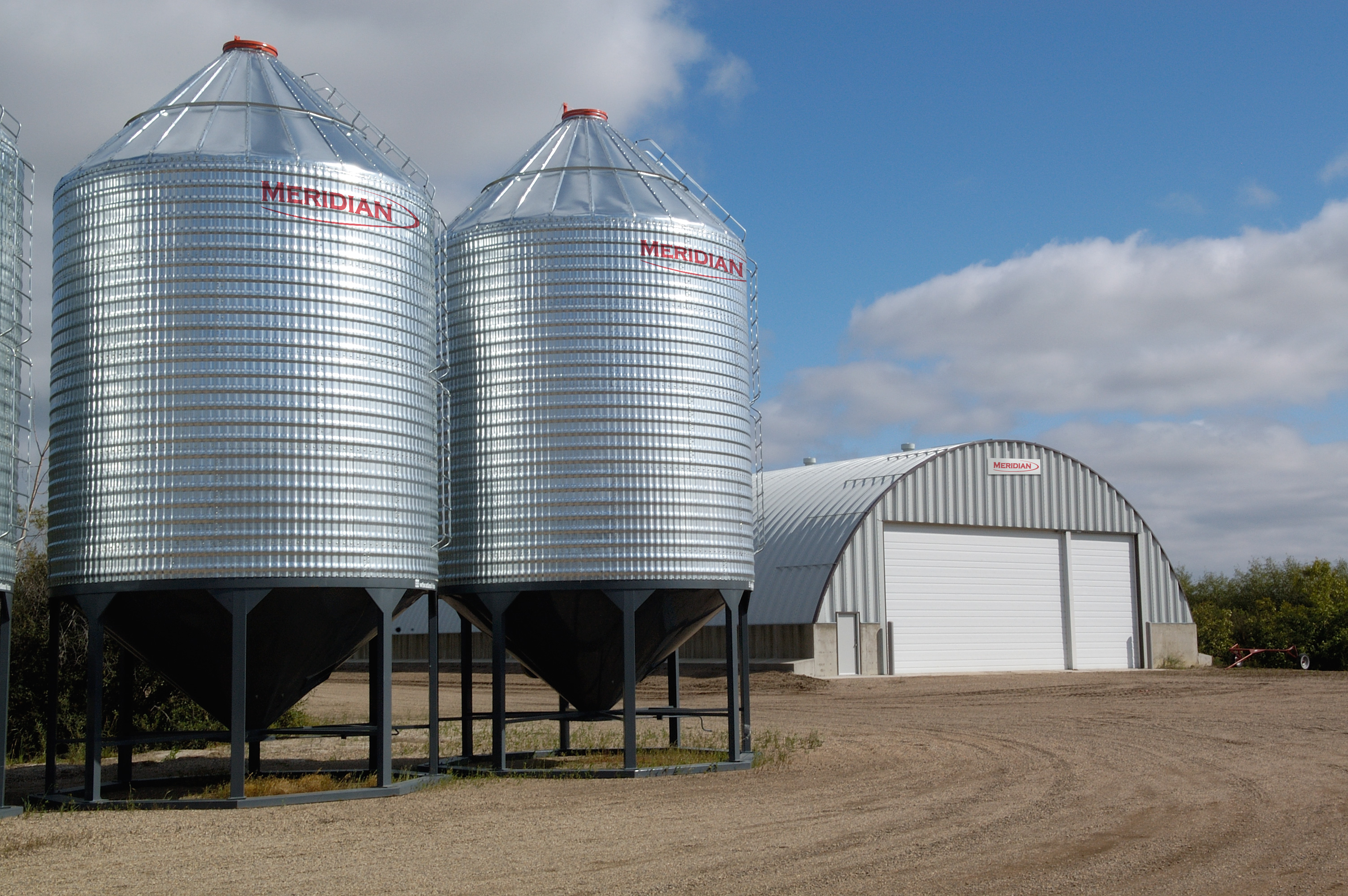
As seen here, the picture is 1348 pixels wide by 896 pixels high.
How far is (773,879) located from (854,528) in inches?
1165

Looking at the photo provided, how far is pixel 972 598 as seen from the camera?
4172 cm

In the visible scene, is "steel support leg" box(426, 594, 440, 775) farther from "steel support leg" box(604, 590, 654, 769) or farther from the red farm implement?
the red farm implement

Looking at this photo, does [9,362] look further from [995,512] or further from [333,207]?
[995,512]

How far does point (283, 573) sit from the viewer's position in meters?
14.1

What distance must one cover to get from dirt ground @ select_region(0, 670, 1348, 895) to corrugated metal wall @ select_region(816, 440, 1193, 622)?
18.0m

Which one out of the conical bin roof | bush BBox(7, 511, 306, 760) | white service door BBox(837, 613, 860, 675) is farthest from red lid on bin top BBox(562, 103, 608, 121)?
white service door BBox(837, 613, 860, 675)

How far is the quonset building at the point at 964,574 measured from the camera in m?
39.3

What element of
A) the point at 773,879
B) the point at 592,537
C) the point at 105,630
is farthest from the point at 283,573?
the point at 773,879

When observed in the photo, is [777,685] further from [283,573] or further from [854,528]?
[283,573]

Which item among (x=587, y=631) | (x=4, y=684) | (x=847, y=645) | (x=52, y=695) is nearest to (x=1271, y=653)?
(x=847, y=645)

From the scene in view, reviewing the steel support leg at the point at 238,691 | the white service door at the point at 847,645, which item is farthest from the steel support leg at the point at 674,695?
the white service door at the point at 847,645

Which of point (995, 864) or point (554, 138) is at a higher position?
point (554, 138)

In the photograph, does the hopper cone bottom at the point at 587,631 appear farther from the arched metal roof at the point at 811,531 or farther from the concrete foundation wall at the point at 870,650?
the concrete foundation wall at the point at 870,650

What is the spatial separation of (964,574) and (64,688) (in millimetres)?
28258
